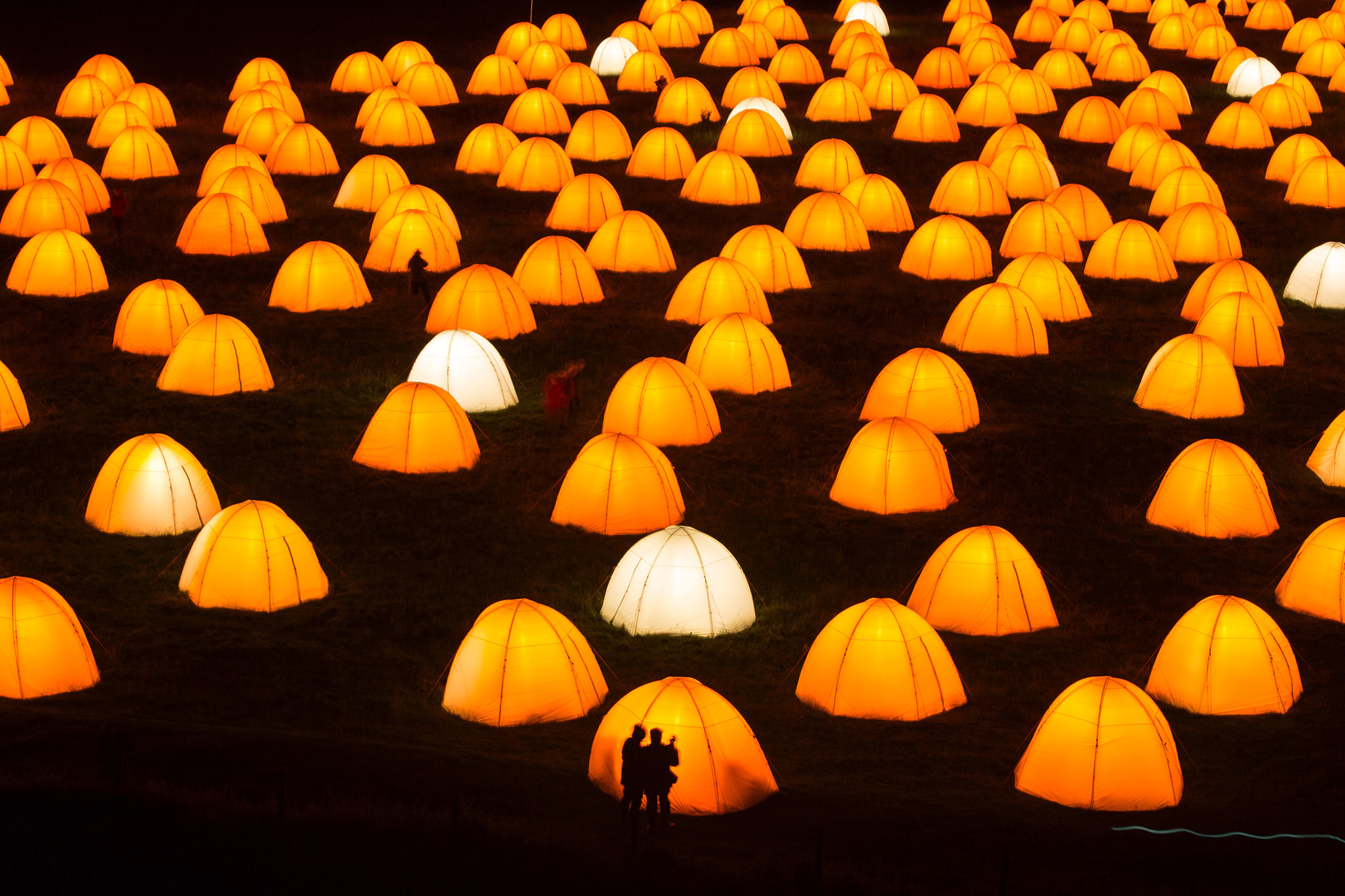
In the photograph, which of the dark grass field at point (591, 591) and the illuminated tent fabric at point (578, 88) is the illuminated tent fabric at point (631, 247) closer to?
the dark grass field at point (591, 591)

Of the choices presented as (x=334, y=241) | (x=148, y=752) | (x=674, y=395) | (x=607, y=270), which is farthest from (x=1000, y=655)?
(x=334, y=241)

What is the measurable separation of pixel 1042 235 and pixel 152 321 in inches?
802

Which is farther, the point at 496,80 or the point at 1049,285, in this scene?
the point at 496,80

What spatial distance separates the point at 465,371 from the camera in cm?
3262

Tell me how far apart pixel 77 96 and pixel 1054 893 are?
42.5 meters

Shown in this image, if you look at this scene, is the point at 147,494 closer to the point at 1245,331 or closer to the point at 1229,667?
the point at 1229,667

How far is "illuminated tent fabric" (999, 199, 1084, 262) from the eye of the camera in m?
42.7

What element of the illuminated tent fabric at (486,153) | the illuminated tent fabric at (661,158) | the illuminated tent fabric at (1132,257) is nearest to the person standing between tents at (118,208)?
the illuminated tent fabric at (486,153)

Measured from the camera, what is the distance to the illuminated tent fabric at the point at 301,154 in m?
47.1

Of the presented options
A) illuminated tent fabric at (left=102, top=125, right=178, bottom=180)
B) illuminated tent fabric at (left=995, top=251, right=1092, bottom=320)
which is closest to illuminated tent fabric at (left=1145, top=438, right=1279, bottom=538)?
illuminated tent fabric at (left=995, top=251, right=1092, bottom=320)

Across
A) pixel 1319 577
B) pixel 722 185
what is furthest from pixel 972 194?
pixel 1319 577

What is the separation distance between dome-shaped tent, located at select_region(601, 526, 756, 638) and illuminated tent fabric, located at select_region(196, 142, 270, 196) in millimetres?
22688

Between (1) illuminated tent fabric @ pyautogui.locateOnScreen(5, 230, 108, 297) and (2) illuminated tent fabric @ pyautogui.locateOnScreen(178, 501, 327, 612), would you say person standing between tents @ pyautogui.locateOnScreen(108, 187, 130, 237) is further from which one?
(2) illuminated tent fabric @ pyautogui.locateOnScreen(178, 501, 327, 612)

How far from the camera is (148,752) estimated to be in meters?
19.5
